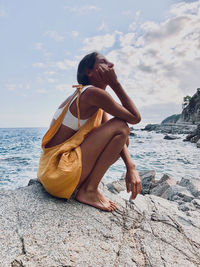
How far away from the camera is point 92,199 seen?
207 centimetres

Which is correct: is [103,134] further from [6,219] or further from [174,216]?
[174,216]

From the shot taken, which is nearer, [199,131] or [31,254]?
[31,254]

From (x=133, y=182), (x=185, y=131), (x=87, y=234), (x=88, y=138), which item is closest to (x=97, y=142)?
(x=88, y=138)

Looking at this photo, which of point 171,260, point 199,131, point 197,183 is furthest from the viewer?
point 199,131

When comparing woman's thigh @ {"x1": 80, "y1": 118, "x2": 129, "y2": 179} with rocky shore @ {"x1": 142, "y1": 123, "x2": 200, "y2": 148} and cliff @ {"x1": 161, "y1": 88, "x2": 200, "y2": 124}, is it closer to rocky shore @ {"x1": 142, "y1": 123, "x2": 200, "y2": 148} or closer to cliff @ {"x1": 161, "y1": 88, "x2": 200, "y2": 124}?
rocky shore @ {"x1": 142, "y1": 123, "x2": 200, "y2": 148}

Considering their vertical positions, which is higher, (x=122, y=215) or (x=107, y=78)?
(x=107, y=78)

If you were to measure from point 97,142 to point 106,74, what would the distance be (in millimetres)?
717

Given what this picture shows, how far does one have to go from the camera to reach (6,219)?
164 cm

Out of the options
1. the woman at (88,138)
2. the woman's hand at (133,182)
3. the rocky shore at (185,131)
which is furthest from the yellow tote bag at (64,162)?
the rocky shore at (185,131)

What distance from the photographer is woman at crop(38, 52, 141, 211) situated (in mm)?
1916

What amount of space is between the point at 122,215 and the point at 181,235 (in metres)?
0.61

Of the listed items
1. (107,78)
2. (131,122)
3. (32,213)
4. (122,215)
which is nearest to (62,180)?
(32,213)

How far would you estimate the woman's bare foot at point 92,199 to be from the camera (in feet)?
6.68

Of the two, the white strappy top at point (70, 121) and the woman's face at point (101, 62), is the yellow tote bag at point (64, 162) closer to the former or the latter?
the white strappy top at point (70, 121)
